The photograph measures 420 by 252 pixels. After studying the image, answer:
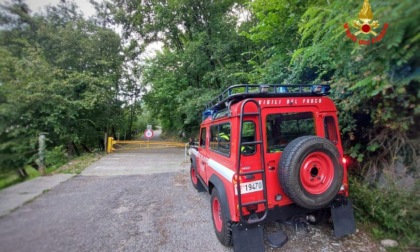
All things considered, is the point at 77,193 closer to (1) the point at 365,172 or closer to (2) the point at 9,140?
(2) the point at 9,140

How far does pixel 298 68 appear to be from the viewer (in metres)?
4.40

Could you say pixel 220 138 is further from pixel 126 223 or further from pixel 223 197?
pixel 126 223

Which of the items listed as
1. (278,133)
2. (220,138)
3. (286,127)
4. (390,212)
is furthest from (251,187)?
(390,212)

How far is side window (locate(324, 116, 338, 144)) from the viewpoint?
249 cm

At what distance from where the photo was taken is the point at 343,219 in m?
2.41

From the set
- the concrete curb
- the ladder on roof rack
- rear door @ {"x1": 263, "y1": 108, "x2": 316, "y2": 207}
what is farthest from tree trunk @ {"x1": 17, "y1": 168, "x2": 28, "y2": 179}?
rear door @ {"x1": 263, "y1": 108, "x2": 316, "y2": 207}

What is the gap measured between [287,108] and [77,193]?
4.62m

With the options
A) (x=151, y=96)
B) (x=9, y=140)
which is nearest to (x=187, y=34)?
(x=151, y=96)

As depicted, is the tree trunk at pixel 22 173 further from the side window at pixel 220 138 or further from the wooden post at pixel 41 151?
the side window at pixel 220 138

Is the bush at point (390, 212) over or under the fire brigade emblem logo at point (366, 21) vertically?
under

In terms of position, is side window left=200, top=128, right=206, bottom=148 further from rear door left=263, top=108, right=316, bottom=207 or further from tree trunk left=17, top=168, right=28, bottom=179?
tree trunk left=17, top=168, right=28, bottom=179

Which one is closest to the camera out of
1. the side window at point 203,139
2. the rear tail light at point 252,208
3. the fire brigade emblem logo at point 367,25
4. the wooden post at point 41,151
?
the wooden post at point 41,151

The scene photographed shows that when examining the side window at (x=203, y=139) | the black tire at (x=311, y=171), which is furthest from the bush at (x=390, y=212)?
the side window at (x=203, y=139)

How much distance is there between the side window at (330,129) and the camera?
8.18ft
